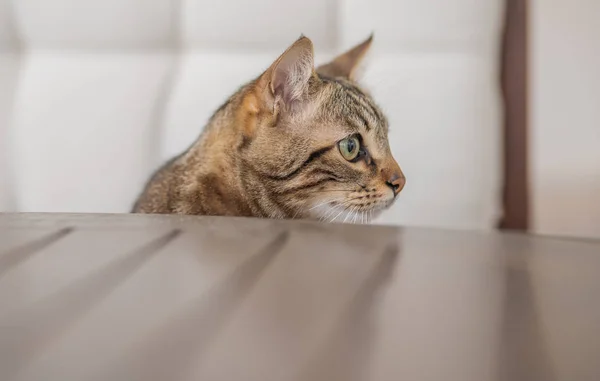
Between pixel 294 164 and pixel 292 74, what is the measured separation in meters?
0.11

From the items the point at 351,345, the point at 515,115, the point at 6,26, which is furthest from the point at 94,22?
the point at 351,345

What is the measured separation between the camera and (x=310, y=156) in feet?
2.48

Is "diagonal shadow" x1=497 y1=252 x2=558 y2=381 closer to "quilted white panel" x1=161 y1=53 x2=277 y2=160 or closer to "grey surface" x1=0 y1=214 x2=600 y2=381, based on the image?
"grey surface" x1=0 y1=214 x2=600 y2=381

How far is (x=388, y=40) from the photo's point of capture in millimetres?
904

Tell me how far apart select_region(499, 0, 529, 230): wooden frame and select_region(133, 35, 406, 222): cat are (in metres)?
0.22

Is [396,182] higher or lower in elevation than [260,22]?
lower

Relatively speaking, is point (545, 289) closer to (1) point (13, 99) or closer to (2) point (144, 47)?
(2) point (144, 47)

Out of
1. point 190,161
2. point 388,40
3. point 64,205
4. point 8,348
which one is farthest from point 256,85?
point 8,348

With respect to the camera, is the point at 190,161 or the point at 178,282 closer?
the point at 178,282

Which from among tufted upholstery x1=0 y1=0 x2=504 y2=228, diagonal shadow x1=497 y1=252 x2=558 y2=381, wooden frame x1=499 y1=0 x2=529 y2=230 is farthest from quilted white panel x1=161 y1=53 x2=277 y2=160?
diagonal shadow x1=497 y1=252 x2=558 y2=381

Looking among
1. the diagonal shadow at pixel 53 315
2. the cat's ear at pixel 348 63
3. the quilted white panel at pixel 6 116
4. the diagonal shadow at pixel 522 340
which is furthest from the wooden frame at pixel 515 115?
the quilted white panel at pixel 6 116

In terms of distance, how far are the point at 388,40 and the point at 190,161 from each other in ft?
1.14

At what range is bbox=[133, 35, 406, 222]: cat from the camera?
76 centimetres

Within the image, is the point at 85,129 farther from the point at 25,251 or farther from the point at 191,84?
the point at 25,251
